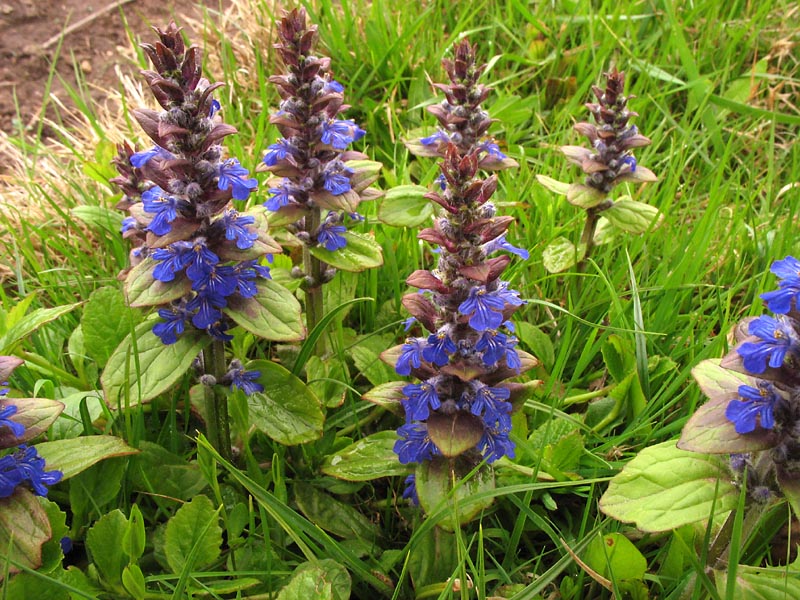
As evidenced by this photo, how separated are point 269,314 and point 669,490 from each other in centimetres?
128

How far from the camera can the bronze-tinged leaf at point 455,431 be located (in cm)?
194

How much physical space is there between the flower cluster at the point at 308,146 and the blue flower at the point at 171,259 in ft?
1.85

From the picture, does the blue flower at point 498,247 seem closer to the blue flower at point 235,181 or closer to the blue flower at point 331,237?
the blue flower at point 235,181

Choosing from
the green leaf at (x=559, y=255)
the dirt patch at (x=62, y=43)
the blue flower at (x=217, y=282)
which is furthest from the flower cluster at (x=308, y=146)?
the dirt patch at (x=62, y=43)

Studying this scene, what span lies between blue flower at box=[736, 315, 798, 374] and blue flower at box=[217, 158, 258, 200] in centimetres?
138

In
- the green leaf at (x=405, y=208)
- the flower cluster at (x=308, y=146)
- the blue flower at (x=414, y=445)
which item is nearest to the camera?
the blue flower at (x=414, y=445)

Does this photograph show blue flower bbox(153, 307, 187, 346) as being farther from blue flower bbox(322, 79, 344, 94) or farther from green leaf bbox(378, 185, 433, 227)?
green leaf bbox(378, 185, 433, 227)

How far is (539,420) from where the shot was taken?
8.70 feet

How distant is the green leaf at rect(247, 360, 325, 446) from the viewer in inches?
90.6

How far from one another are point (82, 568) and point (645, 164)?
3402 mm

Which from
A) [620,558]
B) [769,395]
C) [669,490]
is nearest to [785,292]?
[769,395]

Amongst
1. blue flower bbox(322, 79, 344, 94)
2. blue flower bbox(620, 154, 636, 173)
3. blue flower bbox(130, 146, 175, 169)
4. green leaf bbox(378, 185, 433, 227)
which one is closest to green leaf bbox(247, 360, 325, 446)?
blue flower bbox(130, 146, 175, 169)

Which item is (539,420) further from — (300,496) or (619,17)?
(619,17)

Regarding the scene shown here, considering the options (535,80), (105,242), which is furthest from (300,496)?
(535,80)
